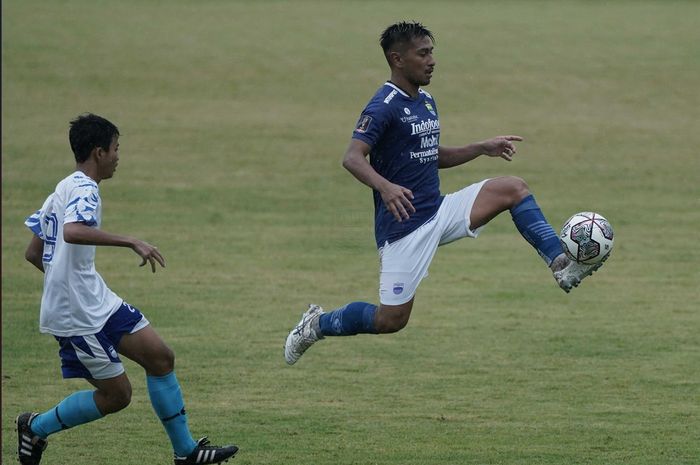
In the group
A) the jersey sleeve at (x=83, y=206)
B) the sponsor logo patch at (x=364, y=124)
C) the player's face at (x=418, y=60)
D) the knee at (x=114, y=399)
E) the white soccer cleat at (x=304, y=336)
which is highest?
the player's face at (x=418, y=60)

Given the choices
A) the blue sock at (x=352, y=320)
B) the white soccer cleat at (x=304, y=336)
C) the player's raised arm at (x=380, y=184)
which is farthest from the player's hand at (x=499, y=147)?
the white soccer cleat at (x=304, y=336)

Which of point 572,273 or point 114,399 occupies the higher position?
point 572,273

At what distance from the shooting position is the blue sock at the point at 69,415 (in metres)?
8.61

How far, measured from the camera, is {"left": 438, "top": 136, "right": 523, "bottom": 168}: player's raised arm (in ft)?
32.0

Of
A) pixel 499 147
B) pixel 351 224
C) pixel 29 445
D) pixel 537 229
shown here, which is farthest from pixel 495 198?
pixel 351 224

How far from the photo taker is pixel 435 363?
491 inches

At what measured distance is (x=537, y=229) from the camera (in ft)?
30.3

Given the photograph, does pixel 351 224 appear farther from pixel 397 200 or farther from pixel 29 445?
pixel 29 445

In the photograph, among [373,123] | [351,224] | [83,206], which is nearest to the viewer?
[83,206]

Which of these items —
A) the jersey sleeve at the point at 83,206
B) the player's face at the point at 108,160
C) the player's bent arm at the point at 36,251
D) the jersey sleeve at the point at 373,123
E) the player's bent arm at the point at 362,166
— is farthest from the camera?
the jersey sleeve at the point at 373,123

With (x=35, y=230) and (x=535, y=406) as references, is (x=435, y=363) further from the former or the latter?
(x=35, y=230)

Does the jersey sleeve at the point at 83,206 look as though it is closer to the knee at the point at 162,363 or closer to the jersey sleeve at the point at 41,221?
the jersey sleeve at the point at 41,221

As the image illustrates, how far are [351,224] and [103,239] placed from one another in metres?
13.4

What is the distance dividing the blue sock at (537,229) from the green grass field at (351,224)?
56.9 inches
